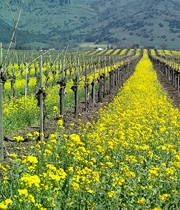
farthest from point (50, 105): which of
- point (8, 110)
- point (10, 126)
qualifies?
point (10, 126)

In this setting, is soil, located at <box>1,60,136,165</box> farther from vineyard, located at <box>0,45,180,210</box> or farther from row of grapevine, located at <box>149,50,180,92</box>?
row of grapevine, located at <box>149,50,180,92</box>

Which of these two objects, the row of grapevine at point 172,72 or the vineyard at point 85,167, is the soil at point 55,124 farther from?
the row of grapevine at point 172,72

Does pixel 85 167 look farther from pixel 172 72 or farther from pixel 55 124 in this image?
pixel 172 72

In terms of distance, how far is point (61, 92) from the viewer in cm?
1363

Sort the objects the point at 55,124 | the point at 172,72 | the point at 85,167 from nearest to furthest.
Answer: the point at 85,167 < the point at 55,124 < the point at 172,72

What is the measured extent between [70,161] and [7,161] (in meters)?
1.72

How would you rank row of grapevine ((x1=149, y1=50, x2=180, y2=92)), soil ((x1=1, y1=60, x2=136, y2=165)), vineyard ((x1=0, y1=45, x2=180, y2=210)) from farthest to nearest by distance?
row of grapevine ((x1=149, y1=50, x2=180, y2=92)) < soil ((x1=1, y1=60, x2=136, y2=165)) < vineyard ((x1=0, y1=45, x2=180, y2=210))

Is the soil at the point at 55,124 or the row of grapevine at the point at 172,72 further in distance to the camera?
the row of grapevine at the point at 172,72

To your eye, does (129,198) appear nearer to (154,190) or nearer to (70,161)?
(154,190)

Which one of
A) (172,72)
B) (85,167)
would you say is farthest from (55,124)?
(172,72)

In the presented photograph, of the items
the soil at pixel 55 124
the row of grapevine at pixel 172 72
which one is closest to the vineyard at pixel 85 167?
the soil at pixel 55 124

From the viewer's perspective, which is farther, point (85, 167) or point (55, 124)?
point (55, 124)

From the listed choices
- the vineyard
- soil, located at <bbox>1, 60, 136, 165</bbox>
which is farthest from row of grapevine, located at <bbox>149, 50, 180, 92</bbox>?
the vineyard

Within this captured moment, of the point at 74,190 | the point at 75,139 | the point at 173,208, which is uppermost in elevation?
the point at 75,139
